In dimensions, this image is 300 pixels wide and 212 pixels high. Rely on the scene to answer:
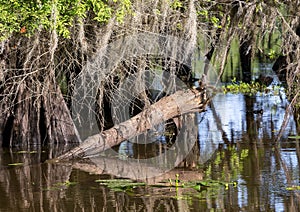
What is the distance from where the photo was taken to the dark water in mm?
10586

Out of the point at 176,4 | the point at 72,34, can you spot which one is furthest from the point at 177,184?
the point at 176,4

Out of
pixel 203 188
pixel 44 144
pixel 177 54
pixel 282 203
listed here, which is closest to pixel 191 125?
pixel 177 54

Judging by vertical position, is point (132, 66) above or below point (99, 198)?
above

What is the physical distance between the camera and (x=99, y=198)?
11070 mm

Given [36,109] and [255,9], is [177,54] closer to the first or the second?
[255,9]

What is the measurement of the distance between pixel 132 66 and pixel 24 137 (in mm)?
3062

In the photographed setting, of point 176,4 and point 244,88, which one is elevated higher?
point 176,4

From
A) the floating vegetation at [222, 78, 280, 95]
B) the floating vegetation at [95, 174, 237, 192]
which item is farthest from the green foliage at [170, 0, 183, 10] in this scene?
the floating vegetation at [222, 78, 280, 95]

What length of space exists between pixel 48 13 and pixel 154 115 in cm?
301

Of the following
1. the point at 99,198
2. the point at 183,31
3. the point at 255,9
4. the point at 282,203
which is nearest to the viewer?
the point at 282,203

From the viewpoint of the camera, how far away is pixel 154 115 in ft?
48.3

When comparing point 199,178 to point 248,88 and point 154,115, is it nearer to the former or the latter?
point 154,115

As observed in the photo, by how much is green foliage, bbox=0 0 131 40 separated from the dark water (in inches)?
96.7

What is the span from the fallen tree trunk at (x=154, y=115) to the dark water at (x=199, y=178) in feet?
2.39
